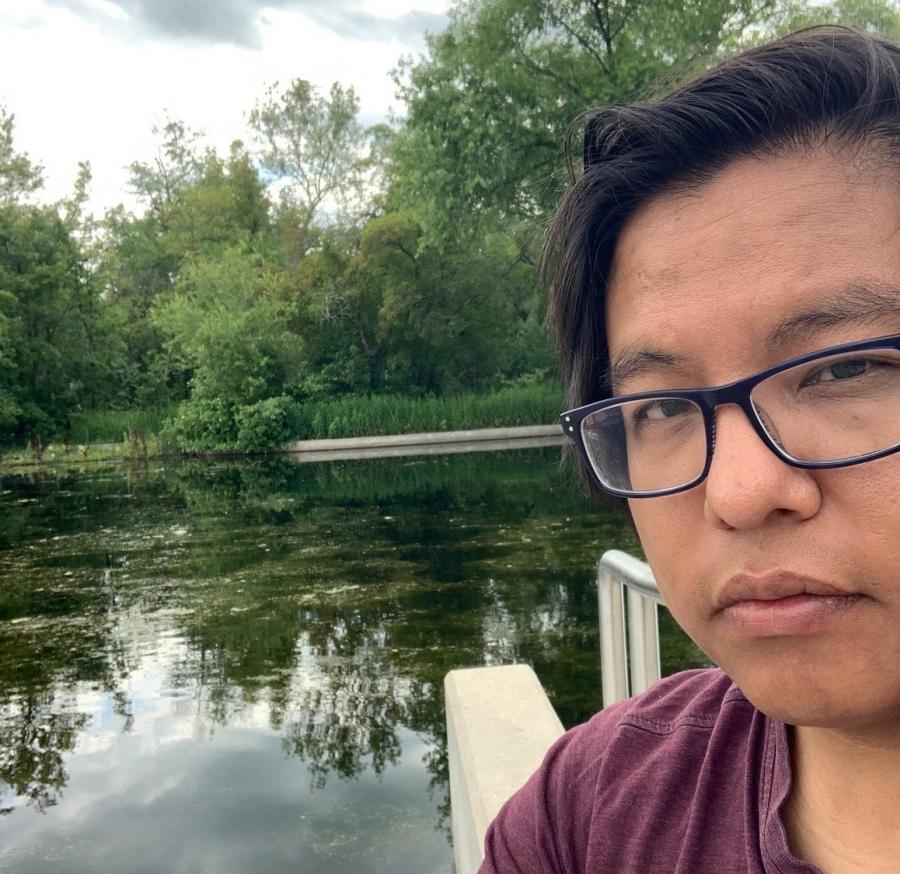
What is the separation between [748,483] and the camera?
2.01ft

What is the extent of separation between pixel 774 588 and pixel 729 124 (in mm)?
387

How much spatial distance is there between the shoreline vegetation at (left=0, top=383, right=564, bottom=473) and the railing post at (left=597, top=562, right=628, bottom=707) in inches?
693

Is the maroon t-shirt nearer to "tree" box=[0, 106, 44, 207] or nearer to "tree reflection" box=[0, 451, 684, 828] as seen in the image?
"tree reflection" box=[0, 451, 684, 828]

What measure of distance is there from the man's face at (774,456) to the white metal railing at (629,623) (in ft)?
2.32

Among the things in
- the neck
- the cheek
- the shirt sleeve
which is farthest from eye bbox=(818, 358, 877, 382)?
the shirt sleeve

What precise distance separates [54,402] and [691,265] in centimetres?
2418

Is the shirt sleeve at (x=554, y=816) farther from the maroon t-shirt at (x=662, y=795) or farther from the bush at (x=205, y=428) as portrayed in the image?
the bush at (x=205, y=428)

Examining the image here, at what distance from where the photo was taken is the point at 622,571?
1527 millimetres

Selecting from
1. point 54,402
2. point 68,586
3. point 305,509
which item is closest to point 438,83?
point 305,509

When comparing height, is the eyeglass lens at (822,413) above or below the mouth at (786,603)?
above

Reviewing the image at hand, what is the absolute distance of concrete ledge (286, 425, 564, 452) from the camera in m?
19.0

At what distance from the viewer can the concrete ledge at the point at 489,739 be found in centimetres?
165

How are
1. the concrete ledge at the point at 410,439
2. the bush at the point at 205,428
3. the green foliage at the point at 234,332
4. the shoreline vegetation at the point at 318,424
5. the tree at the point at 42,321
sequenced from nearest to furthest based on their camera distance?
the concrete ledge at the point at 410,439
the shoreline vegetation at the point at 318,424
the bush at the point at 205,428
the green foliage at the point at 234,332
the tree at the point at 42,321

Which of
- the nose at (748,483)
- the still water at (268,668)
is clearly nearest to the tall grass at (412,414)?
the still water at (268,668)
